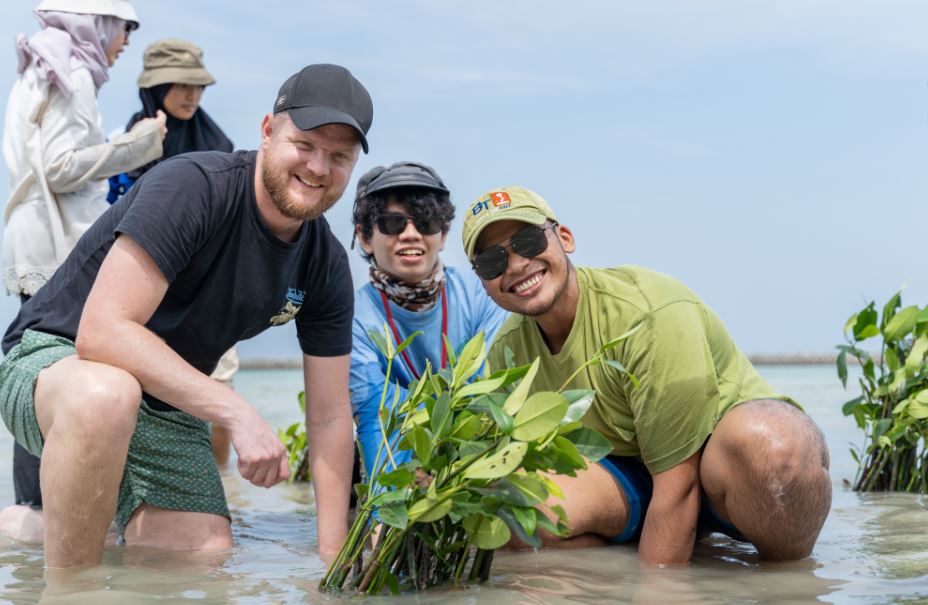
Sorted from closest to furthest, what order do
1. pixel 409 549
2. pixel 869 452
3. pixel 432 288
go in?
pixel 409 549, pixel 432 288, pixel 869 452

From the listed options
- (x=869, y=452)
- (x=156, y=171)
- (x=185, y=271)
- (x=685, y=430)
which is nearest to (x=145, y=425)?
(x=185, y=271)

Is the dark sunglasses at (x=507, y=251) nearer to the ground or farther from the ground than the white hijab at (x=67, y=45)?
nearer to the ground

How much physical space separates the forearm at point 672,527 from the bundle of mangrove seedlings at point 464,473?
0.62 m

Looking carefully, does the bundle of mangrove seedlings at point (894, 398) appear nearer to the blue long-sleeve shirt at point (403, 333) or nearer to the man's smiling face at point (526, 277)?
the blue long-sleeve shirt at point (403, 333)

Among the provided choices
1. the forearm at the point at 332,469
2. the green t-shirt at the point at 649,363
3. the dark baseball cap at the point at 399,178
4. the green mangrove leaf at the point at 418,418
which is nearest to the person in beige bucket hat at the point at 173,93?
the dark baseball cap at the point at 399,178

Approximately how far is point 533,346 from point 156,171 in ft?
4.51

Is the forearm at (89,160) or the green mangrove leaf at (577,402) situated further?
the forearm at (89,160)

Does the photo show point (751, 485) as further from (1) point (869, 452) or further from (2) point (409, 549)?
(1) point (869, 452)

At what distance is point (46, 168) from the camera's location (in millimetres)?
4848

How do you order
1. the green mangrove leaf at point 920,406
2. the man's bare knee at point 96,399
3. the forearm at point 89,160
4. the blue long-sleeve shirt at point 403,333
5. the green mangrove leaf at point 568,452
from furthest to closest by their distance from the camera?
the forearm at point 89,160 → the green mangrove leaf at point 920,406 → the blue long-sleeve shirt at point 403,333 → the man's bare knee at point 96,399 → the green mangrove leaf at point 568,452

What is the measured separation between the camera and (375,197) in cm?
430

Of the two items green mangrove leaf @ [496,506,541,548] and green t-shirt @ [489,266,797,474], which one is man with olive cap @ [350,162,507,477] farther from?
green mangrove leaf @ [496,506,541,548]

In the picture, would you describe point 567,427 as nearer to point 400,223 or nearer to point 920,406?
point 400,223

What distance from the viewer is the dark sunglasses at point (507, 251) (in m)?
3.30
